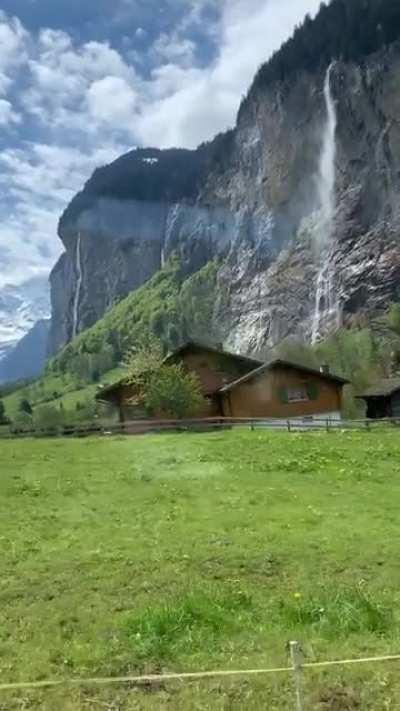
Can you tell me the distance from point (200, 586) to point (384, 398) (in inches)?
2620

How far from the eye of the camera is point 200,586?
36.5 feet

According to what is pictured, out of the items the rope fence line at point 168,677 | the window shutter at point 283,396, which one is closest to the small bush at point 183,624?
the rope fence line at point 168,677

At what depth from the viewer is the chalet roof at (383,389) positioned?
2872 inches

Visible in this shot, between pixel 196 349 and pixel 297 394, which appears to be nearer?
pixel 297 394

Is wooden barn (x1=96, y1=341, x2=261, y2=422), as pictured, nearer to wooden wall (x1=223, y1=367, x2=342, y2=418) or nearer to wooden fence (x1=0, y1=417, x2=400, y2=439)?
wooden wall (x1=223, y1=367, x2=342, y2=418)

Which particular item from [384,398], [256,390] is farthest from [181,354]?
[384,398]

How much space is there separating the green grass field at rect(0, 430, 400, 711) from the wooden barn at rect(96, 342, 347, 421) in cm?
4416

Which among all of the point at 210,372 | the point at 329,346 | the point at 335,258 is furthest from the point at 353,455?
the point at 335,258

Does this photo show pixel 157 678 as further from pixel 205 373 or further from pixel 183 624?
pixel 205 373

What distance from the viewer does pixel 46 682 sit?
25.4 feet

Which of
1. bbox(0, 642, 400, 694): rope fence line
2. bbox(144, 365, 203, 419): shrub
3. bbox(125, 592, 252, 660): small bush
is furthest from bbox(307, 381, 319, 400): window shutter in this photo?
bbox(0, 642, 400, 694): rope fence line

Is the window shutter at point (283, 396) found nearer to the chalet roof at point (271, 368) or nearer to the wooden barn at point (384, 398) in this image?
the chalet roof at point (271, 368)

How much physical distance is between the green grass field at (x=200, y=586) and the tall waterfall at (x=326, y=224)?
15644cm

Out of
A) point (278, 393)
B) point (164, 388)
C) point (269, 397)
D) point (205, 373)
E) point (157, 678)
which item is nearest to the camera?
point (157, 678)
